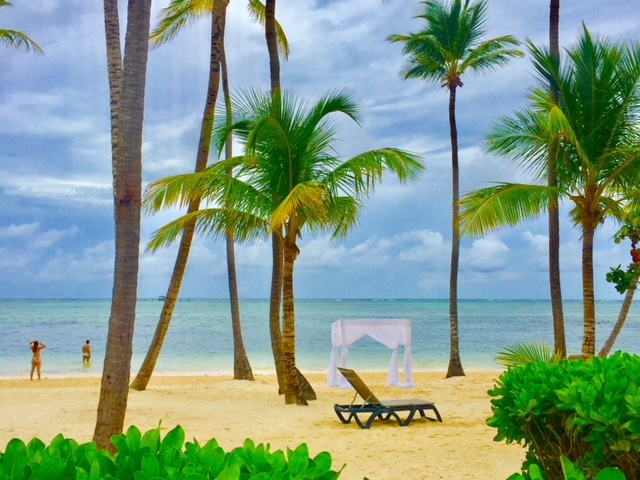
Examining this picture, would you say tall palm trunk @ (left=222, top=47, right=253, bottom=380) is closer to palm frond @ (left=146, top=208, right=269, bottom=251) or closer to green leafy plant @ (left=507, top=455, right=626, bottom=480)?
palm frond @ (left=146, top=208, right=269, bottom=251)

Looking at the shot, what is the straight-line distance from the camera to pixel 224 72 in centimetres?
1573

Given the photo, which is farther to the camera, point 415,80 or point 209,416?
point 415,80

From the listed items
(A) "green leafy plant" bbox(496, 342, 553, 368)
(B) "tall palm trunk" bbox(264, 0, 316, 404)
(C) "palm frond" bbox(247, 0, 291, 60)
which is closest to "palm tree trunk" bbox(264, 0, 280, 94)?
(B) "tall palm trunk" bbox(264, 0, 316, 404)

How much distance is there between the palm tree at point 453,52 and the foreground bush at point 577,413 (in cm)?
1116

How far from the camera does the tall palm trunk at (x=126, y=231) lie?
18.8 ft

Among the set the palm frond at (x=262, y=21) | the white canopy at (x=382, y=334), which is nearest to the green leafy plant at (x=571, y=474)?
the white canopy at (x=382, y=334)

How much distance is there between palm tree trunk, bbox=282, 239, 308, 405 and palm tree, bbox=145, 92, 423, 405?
0.05 feet

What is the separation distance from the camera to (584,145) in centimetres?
1006

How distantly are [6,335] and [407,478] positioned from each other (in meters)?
43.6

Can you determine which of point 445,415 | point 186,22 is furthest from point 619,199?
point 186,22

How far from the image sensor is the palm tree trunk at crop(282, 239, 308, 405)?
10.9 meters

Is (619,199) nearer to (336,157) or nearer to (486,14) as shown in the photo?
(336,157)

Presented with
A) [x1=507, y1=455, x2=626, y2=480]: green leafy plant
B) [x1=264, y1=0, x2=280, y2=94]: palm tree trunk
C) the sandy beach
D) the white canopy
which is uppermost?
[x1=264, y1=0, x2=280, y2=94]: palm tree trunk

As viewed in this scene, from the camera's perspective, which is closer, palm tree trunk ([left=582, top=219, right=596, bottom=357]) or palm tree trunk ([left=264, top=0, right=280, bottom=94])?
palm tree trunk ([left=582, top=219, right=596, bottom=357])
